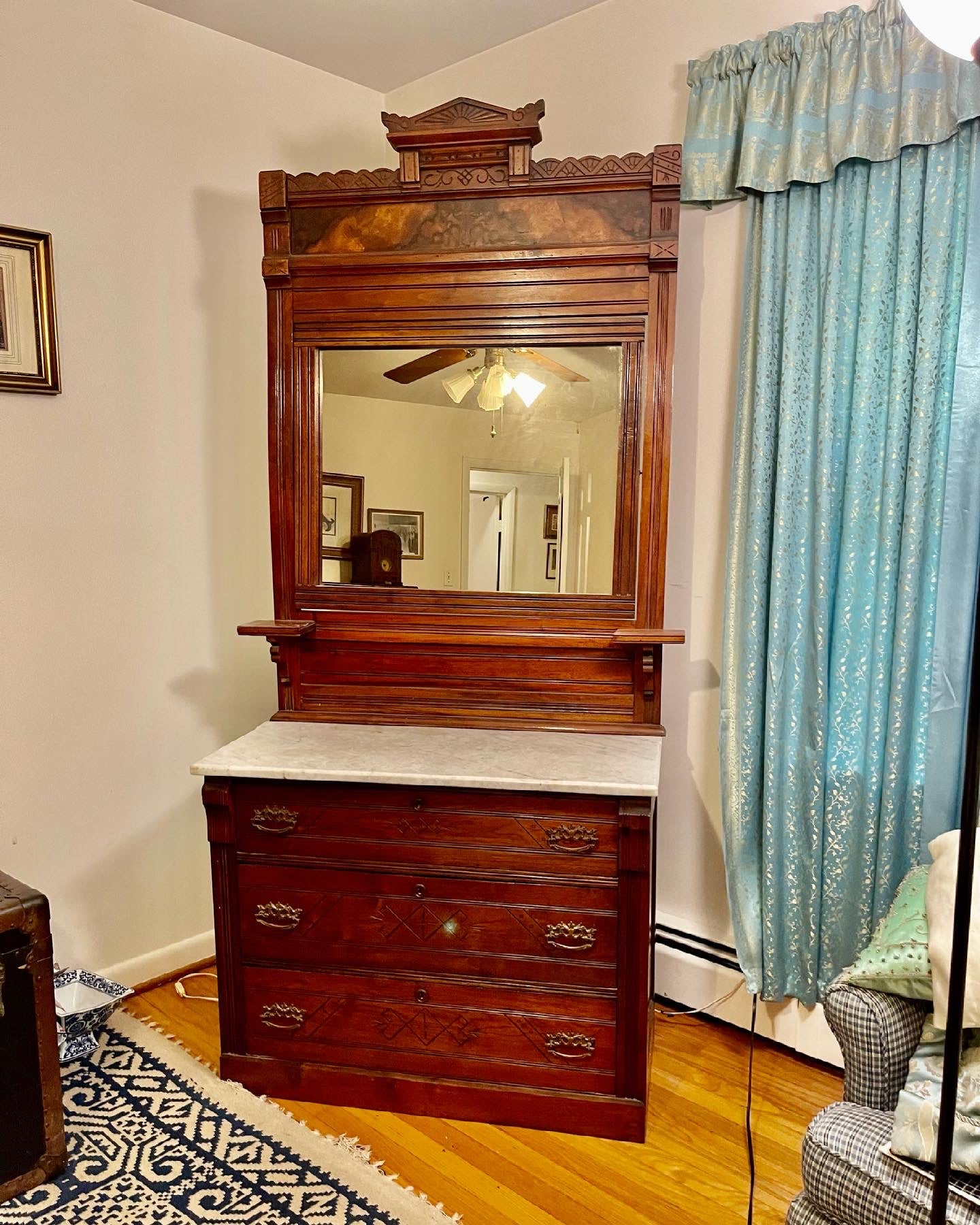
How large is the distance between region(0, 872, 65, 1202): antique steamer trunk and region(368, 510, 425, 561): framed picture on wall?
1081mm

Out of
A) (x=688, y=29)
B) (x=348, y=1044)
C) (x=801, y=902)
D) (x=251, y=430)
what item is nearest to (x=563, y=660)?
(x=801, y=902)

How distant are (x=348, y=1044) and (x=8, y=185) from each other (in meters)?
2.12

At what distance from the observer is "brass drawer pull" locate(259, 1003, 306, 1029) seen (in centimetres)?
205

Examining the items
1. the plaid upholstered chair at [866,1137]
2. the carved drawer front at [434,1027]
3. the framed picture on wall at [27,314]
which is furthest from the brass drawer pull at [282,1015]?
the framed picture on wall at [27,314]

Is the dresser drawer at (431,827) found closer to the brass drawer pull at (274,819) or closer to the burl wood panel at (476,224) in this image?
the brass drawer pull at (274,819)

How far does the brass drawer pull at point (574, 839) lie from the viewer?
1.88 meters

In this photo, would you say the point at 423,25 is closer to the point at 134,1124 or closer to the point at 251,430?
the point at 251,430

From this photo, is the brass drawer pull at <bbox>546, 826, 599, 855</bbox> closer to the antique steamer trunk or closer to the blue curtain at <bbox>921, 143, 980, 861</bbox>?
the blue curtain at <bbox>921, 143, 980, 861</bbox>

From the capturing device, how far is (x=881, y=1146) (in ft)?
4.33

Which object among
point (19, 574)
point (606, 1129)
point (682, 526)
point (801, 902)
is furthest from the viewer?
point (682, 526)

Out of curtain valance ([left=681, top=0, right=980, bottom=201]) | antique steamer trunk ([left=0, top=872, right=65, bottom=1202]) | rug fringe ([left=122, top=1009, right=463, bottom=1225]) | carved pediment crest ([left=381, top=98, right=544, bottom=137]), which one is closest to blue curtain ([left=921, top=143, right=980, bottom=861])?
curtain valance ([left=681, top=0, right=980, bottom=201])

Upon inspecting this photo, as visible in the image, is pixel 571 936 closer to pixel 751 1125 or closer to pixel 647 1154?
pixel 647 1154

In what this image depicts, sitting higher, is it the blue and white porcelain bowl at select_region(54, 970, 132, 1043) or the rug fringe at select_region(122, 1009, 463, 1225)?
the blue and white porcelain bowl at select_region(54, 970, 132, 1043)

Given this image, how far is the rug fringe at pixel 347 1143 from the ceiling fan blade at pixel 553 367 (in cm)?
173
